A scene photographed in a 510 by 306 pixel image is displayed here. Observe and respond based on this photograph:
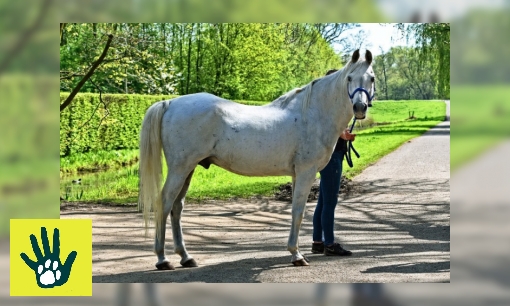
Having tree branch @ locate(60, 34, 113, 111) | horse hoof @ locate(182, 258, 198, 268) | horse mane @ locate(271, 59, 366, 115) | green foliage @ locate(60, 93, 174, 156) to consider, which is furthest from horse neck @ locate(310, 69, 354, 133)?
green foliage @ locate(60, 93, 174, 156)

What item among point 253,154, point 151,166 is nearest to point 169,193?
point 151,166

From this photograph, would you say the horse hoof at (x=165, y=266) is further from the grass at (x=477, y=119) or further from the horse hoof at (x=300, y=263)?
the grass at (x=477, y=119)

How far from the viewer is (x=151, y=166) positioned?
15.3 feet

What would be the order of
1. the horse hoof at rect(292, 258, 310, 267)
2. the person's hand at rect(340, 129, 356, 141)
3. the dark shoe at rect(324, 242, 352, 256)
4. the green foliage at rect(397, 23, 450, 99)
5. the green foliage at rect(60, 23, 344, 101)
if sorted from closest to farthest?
the horse hoof at rect(292, 258, 310, 267), the person's hand at rect(340, 129, 356, 141), the dark shoe at rect(324, 242, 352, 256), the green foliage at rect(397, 23, 450, 99), the green foliage at rect(60, 23, 344, 101)

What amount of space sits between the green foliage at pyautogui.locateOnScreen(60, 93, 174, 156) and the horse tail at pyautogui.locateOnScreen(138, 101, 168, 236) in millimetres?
2474

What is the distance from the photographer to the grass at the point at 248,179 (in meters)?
7.11

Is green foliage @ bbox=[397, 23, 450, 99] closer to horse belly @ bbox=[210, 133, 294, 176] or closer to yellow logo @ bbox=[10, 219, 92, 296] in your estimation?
horse belly @ bbox=[210, 133, 294, 176]

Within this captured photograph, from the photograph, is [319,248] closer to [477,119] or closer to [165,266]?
[165,266]

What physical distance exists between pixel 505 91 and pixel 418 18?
39.4 inches

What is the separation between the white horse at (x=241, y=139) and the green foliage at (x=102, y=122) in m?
2.50

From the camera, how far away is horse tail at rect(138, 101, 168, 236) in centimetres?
464

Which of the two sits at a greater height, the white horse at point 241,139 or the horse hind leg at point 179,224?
the white horse at point 241,139

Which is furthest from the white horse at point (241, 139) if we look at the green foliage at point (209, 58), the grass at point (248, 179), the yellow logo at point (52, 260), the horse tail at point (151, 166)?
the grass at point (248, 179)

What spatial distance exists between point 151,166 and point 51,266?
3.45 feet
